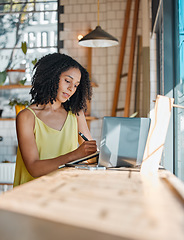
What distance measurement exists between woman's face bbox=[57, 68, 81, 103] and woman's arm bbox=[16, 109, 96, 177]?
0.24 m

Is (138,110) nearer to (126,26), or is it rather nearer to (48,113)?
(126,26)

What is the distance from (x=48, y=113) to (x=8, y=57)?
4442 millimetres

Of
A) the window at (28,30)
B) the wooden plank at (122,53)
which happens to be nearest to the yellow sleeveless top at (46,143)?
the wooden plank at (122,53)

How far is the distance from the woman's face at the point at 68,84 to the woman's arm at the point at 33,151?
24cm

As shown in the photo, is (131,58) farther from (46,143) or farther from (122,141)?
(122,141)

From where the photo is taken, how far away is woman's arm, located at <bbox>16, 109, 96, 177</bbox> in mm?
2082

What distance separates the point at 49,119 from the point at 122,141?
0.63 metres

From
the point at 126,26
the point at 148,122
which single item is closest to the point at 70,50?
the point at 126,26

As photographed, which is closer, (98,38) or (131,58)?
(98,38)

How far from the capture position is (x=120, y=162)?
6.52ft

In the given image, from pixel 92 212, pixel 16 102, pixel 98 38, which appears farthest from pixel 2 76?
pixel 92 212

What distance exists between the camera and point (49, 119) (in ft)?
7.93

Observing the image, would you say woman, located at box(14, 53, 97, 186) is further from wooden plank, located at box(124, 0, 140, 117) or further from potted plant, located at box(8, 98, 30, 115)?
potted plant, located at box(8, 98, 30, 115)

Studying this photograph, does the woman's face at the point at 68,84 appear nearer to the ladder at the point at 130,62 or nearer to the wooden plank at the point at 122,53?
the ladder at the point at 130,62
